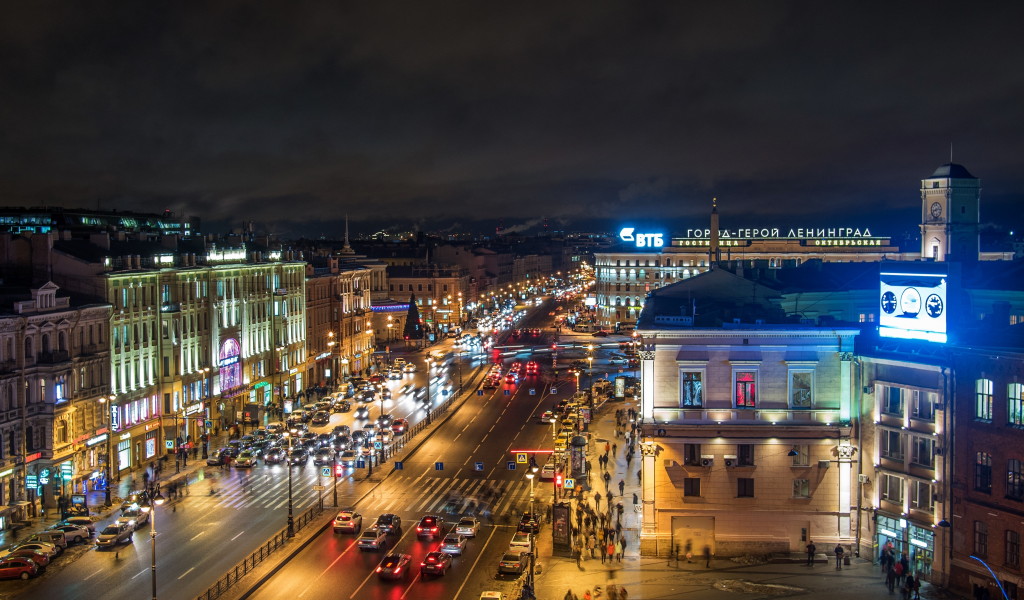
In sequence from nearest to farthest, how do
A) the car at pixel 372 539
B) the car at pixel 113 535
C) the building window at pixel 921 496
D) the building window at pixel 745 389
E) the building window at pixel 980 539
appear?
1. the building window at pixel 980 539
2. the building window at pixel 921 496
3. the building window at pixel 745 389
4. the car at pixel 372 539
5. the car at pixel 113 535

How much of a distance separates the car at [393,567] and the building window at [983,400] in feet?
84.9

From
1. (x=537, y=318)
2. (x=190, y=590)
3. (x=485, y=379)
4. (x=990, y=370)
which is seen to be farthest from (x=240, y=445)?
(x=537, y=318)

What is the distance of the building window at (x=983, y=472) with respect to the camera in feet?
130

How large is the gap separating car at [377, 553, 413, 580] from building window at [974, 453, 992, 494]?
25.2 meters

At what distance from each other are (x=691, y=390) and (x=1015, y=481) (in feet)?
46.6

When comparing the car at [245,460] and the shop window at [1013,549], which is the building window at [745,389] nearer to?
the shop window at [1013,549]

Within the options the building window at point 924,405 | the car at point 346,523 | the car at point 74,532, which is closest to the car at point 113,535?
the car at point 74,532

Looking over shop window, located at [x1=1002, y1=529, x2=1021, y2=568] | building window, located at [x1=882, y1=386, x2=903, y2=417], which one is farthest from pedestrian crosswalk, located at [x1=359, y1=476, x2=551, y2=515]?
shop window, located at [x1=1002, y1=529, x2=1021, y2=568]

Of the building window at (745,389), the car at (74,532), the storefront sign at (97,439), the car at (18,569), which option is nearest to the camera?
the car at (18,569)

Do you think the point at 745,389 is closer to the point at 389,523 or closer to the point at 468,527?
the point at 468,527

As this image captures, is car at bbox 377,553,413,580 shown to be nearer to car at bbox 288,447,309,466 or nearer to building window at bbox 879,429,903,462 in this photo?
building window at bbox 879,429,903,462

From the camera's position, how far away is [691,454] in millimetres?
45344

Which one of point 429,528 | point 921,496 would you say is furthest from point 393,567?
point 921,496

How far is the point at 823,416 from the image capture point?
4481cm
